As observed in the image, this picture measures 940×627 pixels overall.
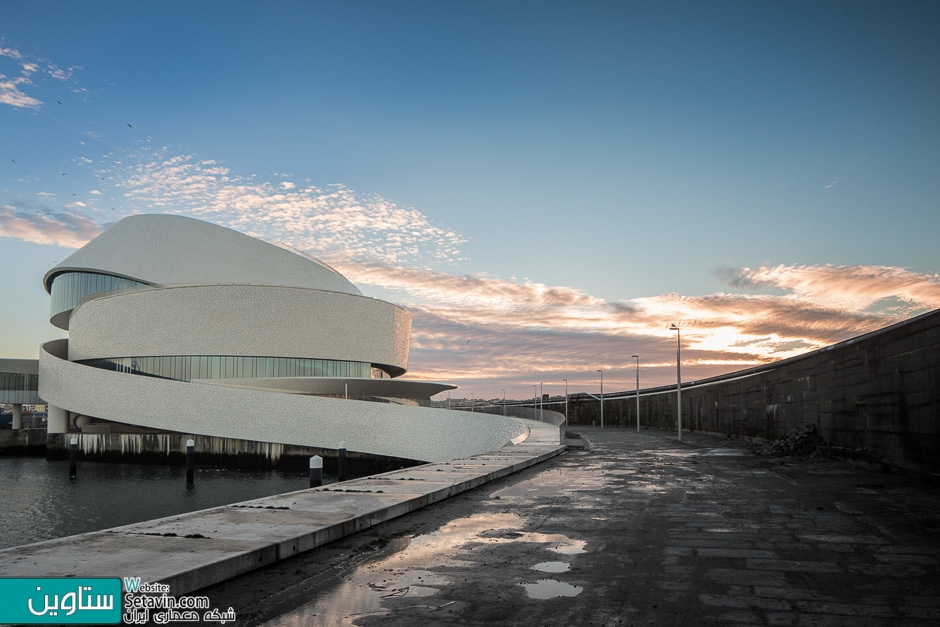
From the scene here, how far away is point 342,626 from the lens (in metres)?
4.79

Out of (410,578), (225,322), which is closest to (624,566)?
(410,578)

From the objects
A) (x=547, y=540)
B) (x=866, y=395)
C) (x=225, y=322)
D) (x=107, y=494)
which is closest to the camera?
(x=547, y=540)

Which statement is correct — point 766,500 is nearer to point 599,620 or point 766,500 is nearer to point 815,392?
point 599,620

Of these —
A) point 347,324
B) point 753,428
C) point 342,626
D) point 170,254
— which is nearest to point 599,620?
point 342,626

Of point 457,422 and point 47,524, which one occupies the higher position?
point 457,422

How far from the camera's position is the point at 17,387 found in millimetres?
76750

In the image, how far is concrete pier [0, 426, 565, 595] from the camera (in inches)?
228

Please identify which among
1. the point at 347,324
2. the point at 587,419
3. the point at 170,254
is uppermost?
the point at 170,254

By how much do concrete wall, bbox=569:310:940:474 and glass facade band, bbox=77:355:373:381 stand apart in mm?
31525

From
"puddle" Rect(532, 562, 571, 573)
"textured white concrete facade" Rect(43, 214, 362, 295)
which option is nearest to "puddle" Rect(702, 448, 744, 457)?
"puddle" Rect(532, 562, 571, 573)

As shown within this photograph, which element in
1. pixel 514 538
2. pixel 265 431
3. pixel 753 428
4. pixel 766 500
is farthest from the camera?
pixel 265 431

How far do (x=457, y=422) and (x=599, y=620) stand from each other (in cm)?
3299

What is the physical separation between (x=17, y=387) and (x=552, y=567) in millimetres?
88217

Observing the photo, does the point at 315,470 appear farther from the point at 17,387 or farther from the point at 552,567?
the point at 17,387
